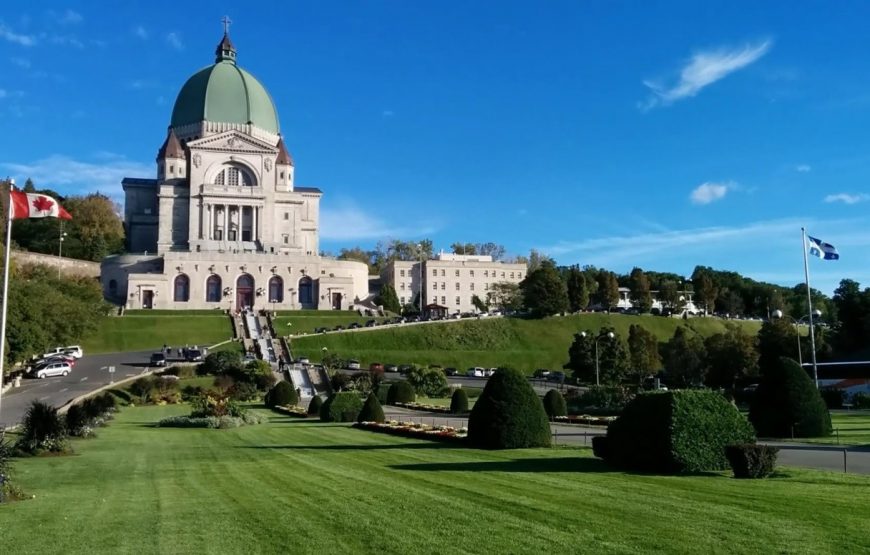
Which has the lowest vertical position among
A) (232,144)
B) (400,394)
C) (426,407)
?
(426,407)

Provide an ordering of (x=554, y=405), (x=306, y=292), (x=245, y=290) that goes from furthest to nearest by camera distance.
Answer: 1. (x=306, y=292)
2. (x=245, y=290)
3. (x=554, y=405)

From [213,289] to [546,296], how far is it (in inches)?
1578

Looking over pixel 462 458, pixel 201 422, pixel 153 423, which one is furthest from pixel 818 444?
pixel 153 423

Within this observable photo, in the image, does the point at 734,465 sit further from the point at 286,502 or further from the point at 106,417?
the point at 106,417

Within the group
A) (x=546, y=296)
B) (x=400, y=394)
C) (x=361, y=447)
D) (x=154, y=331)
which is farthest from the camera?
(x=546, y=296)

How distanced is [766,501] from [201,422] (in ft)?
81.3

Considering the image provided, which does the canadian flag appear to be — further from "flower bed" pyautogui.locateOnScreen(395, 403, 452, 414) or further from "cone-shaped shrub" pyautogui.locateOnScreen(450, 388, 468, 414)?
"flower bed" pyautogui.locateOnScreen(395, 403, 452, 414)

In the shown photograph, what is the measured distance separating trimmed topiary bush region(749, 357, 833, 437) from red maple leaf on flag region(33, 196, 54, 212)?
2112cm

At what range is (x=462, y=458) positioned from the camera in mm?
19016

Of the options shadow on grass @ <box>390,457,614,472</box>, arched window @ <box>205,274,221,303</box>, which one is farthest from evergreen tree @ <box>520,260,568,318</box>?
shadow on grass @ <box>390,457,614,472</box>

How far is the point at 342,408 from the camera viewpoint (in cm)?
3459

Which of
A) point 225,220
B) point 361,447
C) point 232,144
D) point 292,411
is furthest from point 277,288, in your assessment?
point 361,447

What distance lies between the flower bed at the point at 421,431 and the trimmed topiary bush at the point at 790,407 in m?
9.45

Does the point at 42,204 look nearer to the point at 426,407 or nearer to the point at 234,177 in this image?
the point at 426,407
